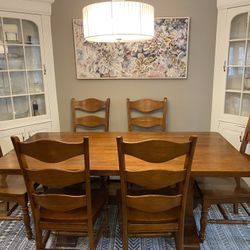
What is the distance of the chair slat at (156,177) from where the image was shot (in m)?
1.48

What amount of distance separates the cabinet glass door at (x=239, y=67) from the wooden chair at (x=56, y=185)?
1.92 m

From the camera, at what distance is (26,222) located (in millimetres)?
2076

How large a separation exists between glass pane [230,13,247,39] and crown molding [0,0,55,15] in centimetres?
198

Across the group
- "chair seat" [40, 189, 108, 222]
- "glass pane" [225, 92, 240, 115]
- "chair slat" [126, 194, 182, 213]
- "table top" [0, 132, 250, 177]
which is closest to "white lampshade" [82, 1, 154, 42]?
"table top" [0, 132, 250, 177]

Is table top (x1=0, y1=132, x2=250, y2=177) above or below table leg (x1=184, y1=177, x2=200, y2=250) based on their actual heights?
above

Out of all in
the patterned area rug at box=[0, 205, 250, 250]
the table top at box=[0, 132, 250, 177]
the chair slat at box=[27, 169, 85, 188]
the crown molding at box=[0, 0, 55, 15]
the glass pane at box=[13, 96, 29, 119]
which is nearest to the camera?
the chair slat at box=[27, 169, 85, 188]

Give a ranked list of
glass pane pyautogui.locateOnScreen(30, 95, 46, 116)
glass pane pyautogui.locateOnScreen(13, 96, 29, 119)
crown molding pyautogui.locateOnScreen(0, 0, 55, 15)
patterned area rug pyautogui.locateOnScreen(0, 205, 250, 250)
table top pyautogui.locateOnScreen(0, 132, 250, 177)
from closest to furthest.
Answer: table top pyautogui.locateOnScreen(0, 132, 250, 177)
patterned area rug pyautogui.locateOnScreen(0, 205, 250, 250)
crown molding pyautogui.locateOnScreen(0, 0, 55, 15)
glass pane pyautogui.locateOnScreen(13, 96, 29, 119)
glass pane pyautogui.locateOnScreen(30, 95, 46, 116)

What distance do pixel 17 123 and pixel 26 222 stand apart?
127cm

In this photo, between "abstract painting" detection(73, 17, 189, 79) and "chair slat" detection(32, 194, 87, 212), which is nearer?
"chair slat" detection(32, 194, 87, 212)

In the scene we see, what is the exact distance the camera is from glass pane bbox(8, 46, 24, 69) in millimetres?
2861

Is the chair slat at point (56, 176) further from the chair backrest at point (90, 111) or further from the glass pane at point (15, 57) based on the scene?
the glass pane at point (15, 57)

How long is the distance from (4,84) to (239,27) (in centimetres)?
260

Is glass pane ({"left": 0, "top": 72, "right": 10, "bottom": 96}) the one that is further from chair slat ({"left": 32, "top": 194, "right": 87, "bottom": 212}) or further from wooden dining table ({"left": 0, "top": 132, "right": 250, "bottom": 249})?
chair slat ({"left": 32, "top": 194, "right": 87, "bottom": 212})

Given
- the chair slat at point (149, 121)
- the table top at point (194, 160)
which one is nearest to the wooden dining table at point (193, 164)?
the table top at point (194, 160)
